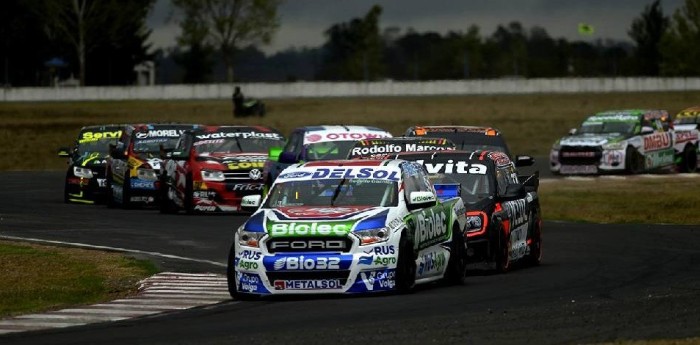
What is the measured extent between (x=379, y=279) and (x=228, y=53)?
92.0 meters

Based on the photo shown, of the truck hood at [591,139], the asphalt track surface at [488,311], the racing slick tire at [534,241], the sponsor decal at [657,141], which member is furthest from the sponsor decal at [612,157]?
the racing slick tire at [534,241]

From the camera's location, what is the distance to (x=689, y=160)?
4309 centimetres

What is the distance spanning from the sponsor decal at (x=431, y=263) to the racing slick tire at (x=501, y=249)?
5.74ft

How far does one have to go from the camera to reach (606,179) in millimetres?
39281

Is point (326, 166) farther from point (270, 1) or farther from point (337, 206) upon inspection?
point (270, 1)

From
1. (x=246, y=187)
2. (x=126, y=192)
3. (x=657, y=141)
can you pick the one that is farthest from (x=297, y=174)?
(x=657, y=141)

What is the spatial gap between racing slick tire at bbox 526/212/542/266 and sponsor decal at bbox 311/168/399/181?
12.1 ft

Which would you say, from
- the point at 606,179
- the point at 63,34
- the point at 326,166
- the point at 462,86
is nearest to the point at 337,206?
the point at 326,166

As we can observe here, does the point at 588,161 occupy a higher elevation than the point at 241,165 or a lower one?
lower

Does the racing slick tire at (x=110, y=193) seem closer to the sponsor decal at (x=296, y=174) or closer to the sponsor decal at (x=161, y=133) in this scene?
the sponsor decal at (x=161, y=133)

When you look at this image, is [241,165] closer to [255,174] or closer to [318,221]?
[255,174]

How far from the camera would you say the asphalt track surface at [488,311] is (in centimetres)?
1208

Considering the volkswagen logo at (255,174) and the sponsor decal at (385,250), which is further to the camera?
the volkswagen logo at (255,174)

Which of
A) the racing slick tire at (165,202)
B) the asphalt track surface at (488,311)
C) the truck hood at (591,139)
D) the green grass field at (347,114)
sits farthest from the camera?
the green grass field at (347,114)
